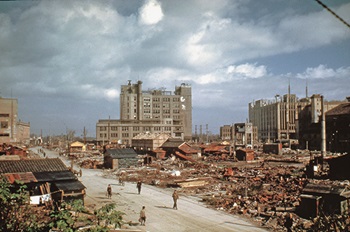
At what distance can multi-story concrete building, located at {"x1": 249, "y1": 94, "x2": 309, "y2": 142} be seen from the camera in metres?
118

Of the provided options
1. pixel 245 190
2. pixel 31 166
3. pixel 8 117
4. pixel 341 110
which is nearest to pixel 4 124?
pixel 8 117

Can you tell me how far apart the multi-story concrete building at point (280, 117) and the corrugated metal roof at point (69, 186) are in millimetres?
98407

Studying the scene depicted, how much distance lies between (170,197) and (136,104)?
322 feet

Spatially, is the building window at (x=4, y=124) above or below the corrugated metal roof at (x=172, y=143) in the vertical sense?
above

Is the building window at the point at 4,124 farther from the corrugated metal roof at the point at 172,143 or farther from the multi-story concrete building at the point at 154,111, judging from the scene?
the corrugated metal roof at the point at 172,143

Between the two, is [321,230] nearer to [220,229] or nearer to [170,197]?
[220,229]

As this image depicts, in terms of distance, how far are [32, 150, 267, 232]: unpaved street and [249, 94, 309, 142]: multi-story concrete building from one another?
9201 centimetres

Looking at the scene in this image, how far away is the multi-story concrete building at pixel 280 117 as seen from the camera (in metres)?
118

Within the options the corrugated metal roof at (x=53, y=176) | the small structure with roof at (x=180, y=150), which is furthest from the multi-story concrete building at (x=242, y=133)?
the corrugated metal roof at (x=53, y=176)

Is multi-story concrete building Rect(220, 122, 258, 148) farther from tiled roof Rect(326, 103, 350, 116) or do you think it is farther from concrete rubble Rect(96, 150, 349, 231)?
concrete rubble Rect(96, 150, 349, 231)

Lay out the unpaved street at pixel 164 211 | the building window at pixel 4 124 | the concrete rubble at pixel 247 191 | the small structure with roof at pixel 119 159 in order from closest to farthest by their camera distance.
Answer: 1. the unpaved street at pixel 164 211
2. the concrete rubble at pixel 247 191
3. the small structure with roof at pixel 119 159
4. the building window at pixel 4 124

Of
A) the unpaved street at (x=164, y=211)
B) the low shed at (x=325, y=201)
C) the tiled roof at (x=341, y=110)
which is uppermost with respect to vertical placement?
the tiled roof at (x=341, y=110)

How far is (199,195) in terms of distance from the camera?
27.8m

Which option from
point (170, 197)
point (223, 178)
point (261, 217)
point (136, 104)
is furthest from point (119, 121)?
point (261, 217)
